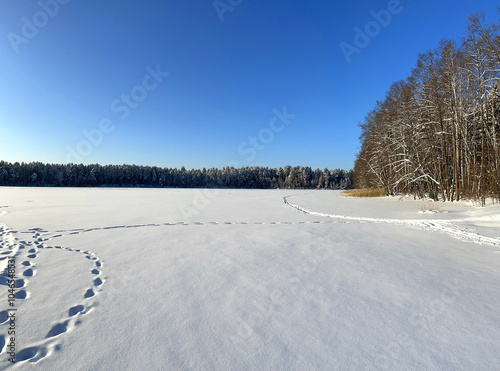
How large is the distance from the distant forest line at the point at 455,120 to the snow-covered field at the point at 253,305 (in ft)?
28.9

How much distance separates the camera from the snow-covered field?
1674 mm

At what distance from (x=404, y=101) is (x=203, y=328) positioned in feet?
61.8

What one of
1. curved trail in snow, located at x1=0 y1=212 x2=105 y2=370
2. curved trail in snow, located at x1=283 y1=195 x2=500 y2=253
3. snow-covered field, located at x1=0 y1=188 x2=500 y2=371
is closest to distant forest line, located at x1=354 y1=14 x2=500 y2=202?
curved trail in snow, located at x1=283 y1=195 x2=500 y2=253

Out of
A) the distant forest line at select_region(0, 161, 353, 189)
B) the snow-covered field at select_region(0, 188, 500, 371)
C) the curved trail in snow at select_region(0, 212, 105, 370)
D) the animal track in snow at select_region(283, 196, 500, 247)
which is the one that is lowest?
the curved trail in snow at select_region(0, 212, 105, 370)

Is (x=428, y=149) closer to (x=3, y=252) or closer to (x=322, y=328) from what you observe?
(x=322, y=328)

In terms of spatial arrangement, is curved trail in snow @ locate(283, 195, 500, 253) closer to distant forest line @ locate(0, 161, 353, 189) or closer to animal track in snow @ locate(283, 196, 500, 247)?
animal track in snow @ locate(283, 196, 500, 247)

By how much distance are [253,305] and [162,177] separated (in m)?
83.8

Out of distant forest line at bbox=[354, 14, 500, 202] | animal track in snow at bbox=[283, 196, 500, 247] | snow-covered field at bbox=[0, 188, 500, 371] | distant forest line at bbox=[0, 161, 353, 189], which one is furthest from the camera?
distant forest line at bbox=[0, 161, 353, 189]

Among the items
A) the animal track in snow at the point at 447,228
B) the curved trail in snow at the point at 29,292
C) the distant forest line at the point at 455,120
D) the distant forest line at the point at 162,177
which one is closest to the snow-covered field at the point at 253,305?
the curved trail in snow at the point at 29,292

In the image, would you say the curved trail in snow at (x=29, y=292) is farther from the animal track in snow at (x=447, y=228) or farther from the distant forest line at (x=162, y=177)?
the distant forest line at (x=162, y=177)

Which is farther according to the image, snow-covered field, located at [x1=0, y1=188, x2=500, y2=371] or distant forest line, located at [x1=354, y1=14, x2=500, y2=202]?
distant forest line, located at [x1=354, y1=14, x2=500, y2=202]

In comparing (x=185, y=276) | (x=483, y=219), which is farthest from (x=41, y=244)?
(x=483, y=219)

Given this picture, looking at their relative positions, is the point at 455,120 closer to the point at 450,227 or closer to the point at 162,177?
the point at 450,227

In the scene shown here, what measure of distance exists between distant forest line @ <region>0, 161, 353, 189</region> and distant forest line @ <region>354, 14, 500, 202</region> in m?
69.7
